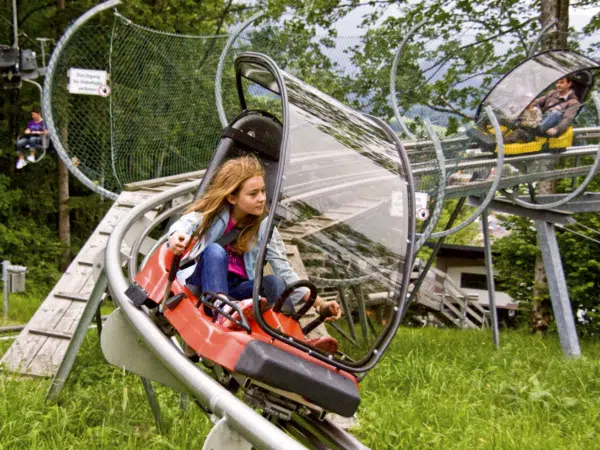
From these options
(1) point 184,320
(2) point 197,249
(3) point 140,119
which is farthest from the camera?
(3) point 140,119

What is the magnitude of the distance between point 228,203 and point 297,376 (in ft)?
3.15

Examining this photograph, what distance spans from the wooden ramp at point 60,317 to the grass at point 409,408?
0.23 metres

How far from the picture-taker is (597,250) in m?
9.83

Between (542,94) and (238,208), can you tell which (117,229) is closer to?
(238,208)

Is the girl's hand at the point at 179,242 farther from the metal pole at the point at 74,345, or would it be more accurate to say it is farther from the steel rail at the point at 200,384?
the metal pole at the point at 74,345

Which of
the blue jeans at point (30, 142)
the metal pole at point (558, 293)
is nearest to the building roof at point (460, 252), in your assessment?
the metal pole at point (558, 293)

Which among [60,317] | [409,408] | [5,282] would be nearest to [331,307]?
[409,408]

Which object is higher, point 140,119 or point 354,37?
point 354,37

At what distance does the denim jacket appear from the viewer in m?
2.69

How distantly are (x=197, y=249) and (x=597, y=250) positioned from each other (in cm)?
828

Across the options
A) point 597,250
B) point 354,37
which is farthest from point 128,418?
point 597,250

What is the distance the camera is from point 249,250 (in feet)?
9.58

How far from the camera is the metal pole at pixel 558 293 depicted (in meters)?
7.40

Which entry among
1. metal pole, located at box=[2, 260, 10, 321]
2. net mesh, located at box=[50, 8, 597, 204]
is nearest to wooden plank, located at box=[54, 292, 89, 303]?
net mesh, located at box=[50, 8, 597, 204]
